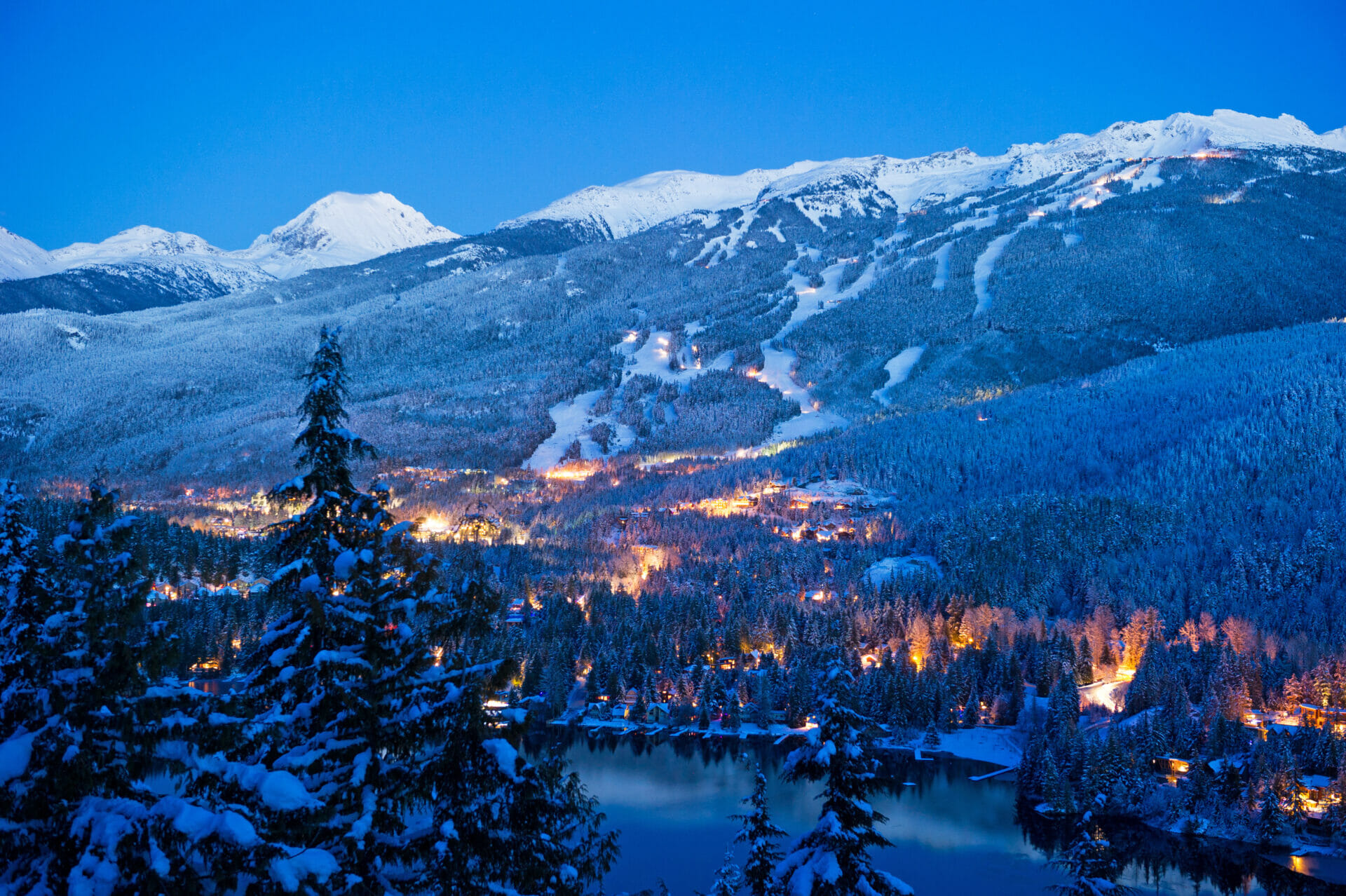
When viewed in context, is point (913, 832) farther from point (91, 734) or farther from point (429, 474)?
point (429, 474)

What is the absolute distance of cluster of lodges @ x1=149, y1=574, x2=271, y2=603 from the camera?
10414cm

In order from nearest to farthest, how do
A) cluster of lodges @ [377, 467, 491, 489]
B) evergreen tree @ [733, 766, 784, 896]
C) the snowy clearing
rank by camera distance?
evergreen tree @ [733, 766, 784, 896] < the snowy clearing < cluster of lodges @ [377, 467, 491, 489]

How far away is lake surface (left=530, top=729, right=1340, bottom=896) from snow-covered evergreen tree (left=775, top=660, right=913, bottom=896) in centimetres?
2893

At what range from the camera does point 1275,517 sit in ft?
382

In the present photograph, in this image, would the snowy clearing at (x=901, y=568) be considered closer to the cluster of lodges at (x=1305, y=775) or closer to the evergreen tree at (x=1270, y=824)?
the cluster of lodges at (x=1305, y=775)

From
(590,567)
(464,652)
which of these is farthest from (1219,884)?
(590,567)

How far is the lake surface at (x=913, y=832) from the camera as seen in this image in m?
50.3

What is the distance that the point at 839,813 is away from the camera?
53.1 ft

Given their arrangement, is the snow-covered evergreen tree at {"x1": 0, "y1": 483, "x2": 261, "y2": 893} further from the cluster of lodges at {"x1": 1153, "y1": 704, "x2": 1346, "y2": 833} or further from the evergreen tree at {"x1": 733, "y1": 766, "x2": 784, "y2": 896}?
the cluster of lodges at {"x1": 1153, "y1": 704, "x2": 1346, "y2": 833}

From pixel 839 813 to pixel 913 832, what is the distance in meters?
44.9

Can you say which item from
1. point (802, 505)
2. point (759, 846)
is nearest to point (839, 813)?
point (759, 846)

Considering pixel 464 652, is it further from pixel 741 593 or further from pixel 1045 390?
pixel 1045 390

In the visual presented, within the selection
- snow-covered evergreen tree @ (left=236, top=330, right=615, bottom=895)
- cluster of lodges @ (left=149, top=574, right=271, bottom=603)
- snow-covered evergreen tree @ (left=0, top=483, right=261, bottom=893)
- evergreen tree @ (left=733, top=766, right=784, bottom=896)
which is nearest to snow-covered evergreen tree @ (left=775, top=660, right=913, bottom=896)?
snow-covered evergreen tree @ (left=236, top=330, right=615, bottom=895)

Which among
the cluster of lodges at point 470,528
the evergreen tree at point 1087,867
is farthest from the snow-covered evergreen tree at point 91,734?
the cluster of lodges at point 470,528
